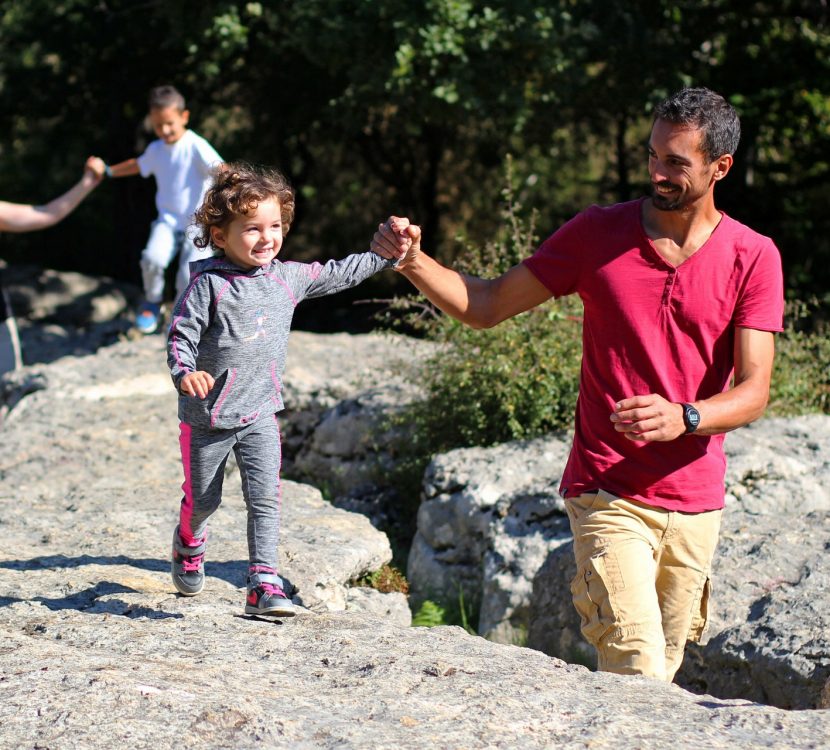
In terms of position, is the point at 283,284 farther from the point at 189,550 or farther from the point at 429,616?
the point at 429,616

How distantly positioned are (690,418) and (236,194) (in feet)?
4.95

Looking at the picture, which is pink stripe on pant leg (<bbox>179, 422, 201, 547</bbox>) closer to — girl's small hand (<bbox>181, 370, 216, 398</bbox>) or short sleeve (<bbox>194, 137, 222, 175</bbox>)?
girl's small hand (<bbox>181, 370, 216, 398</bbox>)

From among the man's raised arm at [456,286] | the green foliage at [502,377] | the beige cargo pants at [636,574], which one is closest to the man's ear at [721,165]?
the man's raised arm at [456,286]

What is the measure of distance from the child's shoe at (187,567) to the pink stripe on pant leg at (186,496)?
2cm

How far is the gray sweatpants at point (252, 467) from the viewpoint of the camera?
378cm

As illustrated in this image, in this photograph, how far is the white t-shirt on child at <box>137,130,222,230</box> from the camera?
23.6ft

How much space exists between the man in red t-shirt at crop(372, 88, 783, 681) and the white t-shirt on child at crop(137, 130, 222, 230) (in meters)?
4.16

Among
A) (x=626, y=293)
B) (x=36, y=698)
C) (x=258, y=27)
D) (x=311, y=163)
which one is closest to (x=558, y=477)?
(x=626, y=293)

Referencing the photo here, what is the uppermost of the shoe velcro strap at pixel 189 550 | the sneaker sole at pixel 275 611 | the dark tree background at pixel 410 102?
the dark tree background at pixel 410 102

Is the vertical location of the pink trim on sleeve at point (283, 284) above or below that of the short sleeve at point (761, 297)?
below

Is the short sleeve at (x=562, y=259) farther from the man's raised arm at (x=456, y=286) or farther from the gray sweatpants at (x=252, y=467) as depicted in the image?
the gray sweatpants at (x=252, y=467)

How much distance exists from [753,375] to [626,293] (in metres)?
0.41

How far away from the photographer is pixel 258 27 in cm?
1188

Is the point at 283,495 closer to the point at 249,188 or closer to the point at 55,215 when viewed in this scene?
the point at 55,215
